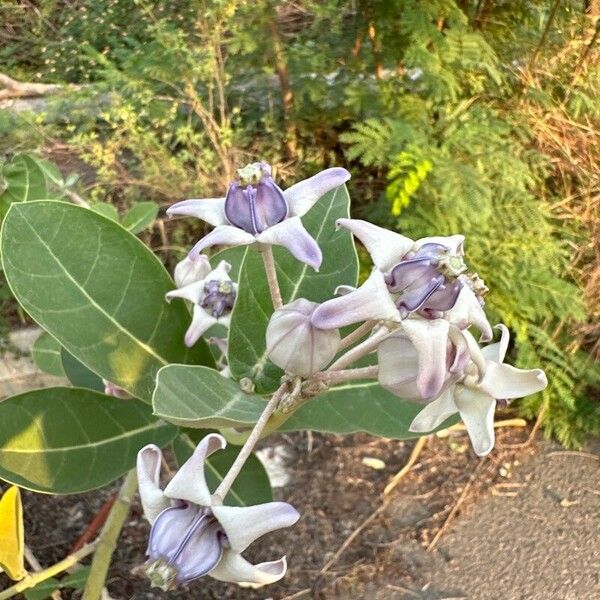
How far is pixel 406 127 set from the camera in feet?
5.41

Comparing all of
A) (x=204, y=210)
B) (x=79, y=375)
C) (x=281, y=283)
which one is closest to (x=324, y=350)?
(x=204, y=210)

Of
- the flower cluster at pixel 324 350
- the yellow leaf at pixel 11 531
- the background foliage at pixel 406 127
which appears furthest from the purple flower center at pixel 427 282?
the background foliage at pixel 406 127

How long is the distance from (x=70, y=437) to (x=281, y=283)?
24cm

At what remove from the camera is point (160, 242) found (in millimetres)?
1856

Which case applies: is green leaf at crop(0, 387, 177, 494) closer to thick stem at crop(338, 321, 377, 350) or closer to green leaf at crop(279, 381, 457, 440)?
green leaf at crop(279, 381, 457, 440)

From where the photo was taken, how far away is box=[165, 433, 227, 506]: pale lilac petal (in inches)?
16.8

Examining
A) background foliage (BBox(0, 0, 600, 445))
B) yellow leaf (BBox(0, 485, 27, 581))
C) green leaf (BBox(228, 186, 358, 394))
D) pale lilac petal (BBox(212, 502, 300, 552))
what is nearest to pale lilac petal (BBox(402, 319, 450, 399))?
pale lilac petal (BBox(212, 502, 300, 552))

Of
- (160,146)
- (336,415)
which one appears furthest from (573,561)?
(160,146)

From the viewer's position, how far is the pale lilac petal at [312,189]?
18.7 inches

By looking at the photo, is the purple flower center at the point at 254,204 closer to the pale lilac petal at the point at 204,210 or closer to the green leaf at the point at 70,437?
the pale lilac petal at the point at 204,210

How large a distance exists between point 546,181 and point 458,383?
1599 mm

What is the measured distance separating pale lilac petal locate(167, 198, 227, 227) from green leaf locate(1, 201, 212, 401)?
16cm

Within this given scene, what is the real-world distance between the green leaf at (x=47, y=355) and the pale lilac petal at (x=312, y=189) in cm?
58

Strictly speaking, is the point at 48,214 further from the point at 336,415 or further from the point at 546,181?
the point at 546,181
